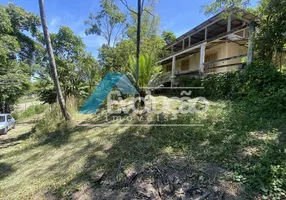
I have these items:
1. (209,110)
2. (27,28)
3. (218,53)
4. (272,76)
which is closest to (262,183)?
(209,110)

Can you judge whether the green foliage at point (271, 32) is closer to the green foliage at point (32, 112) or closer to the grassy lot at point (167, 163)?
the grassy lot at point (167, 163)

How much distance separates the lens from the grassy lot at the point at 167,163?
276 centimetres

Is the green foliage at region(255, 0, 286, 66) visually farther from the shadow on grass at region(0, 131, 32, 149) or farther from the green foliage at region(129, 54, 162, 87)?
the shadow on grass at region(0, 131, 32, 149)

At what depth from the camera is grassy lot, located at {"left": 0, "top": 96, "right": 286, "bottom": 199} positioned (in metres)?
2.76

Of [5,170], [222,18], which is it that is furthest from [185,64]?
[5,170]

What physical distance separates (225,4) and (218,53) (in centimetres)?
532

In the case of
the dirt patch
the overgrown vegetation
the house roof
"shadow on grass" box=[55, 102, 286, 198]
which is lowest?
the overgrown vegetation

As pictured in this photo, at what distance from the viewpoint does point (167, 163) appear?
3400mm

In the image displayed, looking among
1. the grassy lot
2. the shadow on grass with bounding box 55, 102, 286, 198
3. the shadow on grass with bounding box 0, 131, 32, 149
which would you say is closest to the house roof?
the grassy lot

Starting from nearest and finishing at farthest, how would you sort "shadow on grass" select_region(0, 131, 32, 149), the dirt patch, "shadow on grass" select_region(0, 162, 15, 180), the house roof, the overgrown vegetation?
the dirt patch → "shadow on grass" select_region(0, 162, 15, 180) → "shadow on grass" select_region(0, 131, 32, 149) → the house roof → the overgrown vegetation

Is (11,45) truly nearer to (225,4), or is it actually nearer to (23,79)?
(23,79)

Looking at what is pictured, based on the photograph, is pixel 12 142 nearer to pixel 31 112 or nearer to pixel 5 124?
pixel 5 124

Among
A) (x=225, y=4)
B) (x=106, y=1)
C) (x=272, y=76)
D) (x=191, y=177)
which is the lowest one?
(x=191, y=177)

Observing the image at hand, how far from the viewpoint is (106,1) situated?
18.5m
